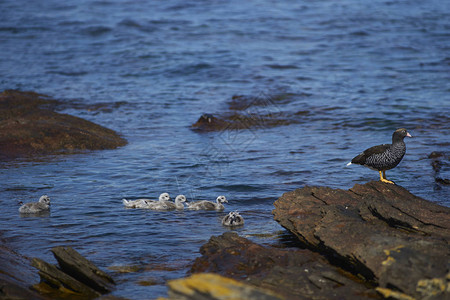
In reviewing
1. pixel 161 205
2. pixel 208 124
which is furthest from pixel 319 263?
pixel 208 124

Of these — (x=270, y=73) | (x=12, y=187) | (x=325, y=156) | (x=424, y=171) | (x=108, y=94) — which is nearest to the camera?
(x=12, y=187)

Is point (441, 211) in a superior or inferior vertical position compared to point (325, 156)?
superior

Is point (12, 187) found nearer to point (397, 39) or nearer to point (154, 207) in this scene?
point (154, 207)

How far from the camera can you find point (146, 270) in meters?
8.30

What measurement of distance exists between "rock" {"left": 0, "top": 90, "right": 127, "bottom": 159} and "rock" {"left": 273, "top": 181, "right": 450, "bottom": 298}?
8.15 meters

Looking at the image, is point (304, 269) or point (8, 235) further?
point (8, 235)

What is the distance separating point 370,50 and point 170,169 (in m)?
19.5

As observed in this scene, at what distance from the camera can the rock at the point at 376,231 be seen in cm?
634

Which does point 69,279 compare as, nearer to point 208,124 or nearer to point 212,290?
point 212,290

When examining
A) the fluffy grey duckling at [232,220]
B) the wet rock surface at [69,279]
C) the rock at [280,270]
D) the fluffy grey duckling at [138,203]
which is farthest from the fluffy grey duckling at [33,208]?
the rock at [280,270]

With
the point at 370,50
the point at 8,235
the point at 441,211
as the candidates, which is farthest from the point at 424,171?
the point at 370,50

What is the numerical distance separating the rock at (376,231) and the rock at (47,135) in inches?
321

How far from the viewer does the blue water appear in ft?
33.9

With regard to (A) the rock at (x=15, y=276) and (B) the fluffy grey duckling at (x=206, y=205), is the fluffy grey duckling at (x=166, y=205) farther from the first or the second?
(A) the rock at (x=15, y=276)
